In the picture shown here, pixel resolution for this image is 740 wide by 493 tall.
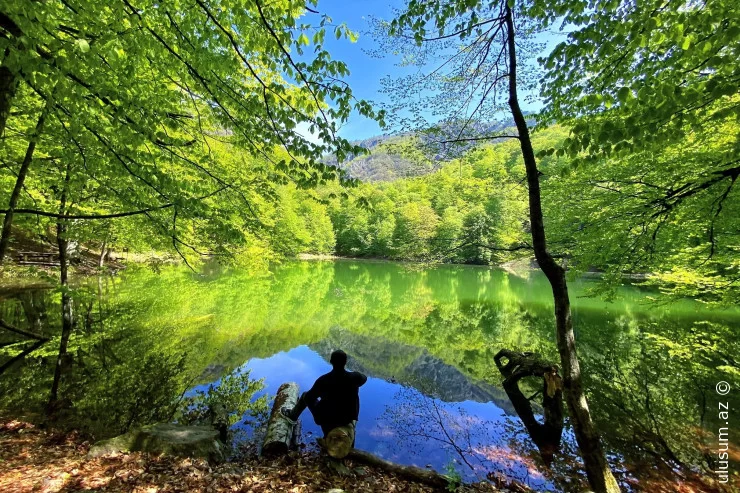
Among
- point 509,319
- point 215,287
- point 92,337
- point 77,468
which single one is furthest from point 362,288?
point 77,468

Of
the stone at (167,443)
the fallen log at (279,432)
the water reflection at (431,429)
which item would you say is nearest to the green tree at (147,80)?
the stone at (167,443)

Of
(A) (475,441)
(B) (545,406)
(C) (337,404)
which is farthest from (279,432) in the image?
(B) (545,406)

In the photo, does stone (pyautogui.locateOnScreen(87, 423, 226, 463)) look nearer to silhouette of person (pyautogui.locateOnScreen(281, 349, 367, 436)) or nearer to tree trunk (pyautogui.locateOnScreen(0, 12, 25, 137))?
silhouette of person (pyautogui.locateOnScreen(281, 349, 367, 436))

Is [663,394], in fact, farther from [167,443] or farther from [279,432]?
[167,443]

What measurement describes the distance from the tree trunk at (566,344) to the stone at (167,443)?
526 cm

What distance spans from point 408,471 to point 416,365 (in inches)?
264

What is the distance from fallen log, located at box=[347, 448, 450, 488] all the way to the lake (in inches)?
43.4

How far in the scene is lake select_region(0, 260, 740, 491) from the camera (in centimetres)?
648

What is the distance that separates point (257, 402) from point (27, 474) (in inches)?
166

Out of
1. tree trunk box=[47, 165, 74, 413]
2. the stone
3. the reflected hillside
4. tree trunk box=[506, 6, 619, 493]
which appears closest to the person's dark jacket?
the stone

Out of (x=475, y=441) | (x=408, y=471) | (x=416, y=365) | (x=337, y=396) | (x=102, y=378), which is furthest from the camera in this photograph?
(x=416, y=365)

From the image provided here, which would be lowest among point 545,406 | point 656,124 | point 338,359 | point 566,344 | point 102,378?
point 545,406

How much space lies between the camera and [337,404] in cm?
552

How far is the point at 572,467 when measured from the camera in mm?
5848
